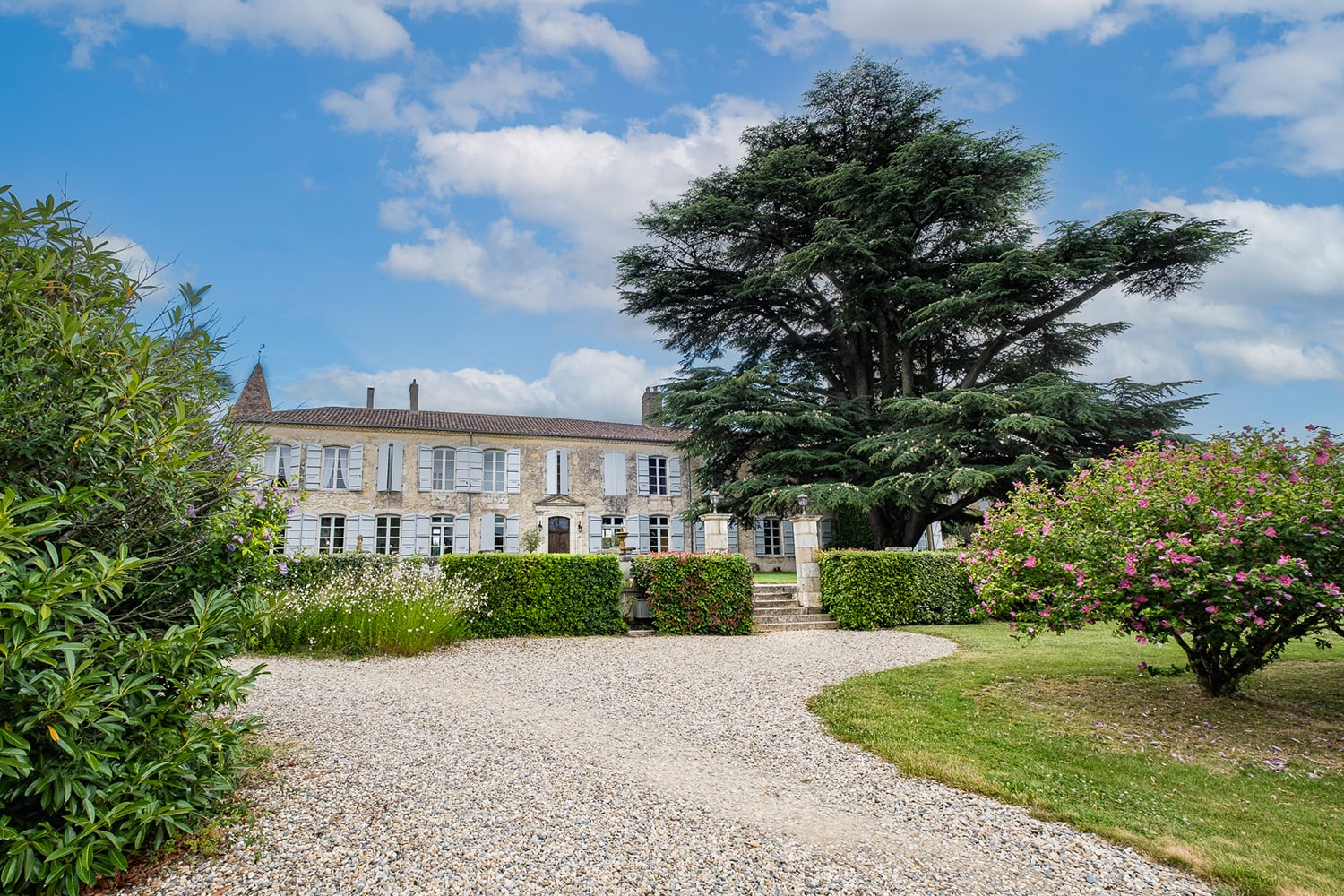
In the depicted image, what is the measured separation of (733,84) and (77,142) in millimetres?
6366

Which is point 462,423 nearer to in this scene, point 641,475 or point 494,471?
point 494,471

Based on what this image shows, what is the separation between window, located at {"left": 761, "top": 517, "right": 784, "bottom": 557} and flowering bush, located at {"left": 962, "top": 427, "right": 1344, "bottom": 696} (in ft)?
61.1

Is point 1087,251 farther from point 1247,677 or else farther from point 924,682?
point 924,682

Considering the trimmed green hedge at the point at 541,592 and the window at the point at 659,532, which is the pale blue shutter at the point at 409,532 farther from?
the trimmed green hedge at the point at 541,592

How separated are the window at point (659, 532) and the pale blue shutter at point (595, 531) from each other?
1.77 meters

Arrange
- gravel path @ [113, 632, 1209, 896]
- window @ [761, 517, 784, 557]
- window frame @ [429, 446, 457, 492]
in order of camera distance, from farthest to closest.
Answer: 1. window @ [761, 517, 784, 557]
2. window frame @ [429, 446, 457, 492]
3. gravel path @ [113, 632, 1209, 896]

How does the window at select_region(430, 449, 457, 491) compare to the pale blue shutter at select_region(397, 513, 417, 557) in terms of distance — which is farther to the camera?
the window at select_region(430, 449, 457, 491)

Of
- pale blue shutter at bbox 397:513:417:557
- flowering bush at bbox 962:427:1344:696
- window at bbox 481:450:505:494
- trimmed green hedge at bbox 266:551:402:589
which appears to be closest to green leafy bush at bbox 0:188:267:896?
flowering bush at bbox 962:427:1344:696

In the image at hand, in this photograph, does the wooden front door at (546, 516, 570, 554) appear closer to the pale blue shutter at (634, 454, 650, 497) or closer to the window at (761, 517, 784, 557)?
the pale blue shutter at (634, 454, 650, 497)

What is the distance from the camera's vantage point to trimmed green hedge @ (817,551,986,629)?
10742 mm

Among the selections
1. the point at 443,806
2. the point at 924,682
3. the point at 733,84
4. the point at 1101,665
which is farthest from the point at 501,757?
the point at 733,84

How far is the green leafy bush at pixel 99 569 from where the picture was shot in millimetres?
2027

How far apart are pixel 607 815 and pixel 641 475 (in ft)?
69.4

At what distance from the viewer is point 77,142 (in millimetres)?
4152
